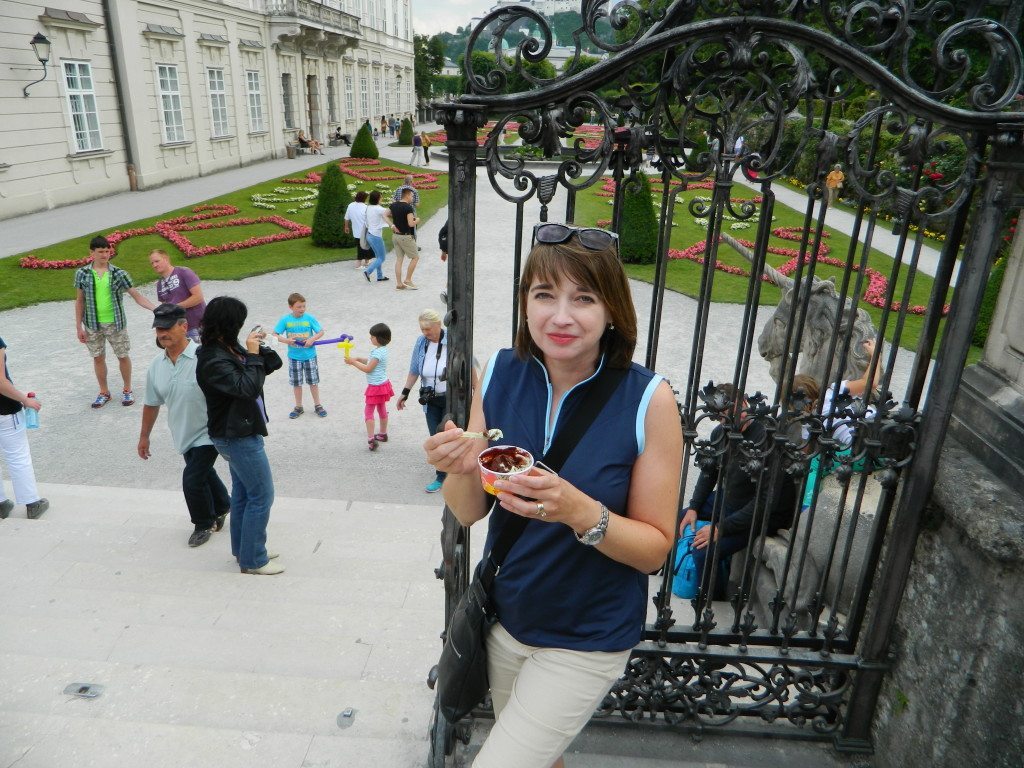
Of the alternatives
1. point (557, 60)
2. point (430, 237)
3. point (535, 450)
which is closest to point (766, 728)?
point (535, 450)

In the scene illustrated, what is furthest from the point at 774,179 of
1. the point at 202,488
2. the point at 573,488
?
the point at 202,488

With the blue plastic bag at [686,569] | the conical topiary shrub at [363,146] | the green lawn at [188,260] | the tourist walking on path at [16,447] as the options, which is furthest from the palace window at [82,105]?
the blue plastic bag at [686,569]

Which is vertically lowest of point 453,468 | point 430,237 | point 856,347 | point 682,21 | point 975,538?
point 430,237

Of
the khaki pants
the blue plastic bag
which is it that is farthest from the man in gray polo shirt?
the khaki pants

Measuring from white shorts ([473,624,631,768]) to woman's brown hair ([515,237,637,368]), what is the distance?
2.82 feet

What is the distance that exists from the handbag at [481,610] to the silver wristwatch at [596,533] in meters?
0.21

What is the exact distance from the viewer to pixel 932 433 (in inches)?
101

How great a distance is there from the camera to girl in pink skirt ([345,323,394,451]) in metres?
6.89

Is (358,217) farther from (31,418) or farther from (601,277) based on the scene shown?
(601,277)

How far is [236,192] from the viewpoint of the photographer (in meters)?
21.5

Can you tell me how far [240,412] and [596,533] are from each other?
3.09 meters

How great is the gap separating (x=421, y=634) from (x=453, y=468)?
7.62 feet

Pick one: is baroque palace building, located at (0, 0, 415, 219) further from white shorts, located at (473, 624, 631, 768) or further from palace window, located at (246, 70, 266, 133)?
white shorts, located at (473, 624, 631, 768)

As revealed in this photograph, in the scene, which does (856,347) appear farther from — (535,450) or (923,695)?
(535,450)
